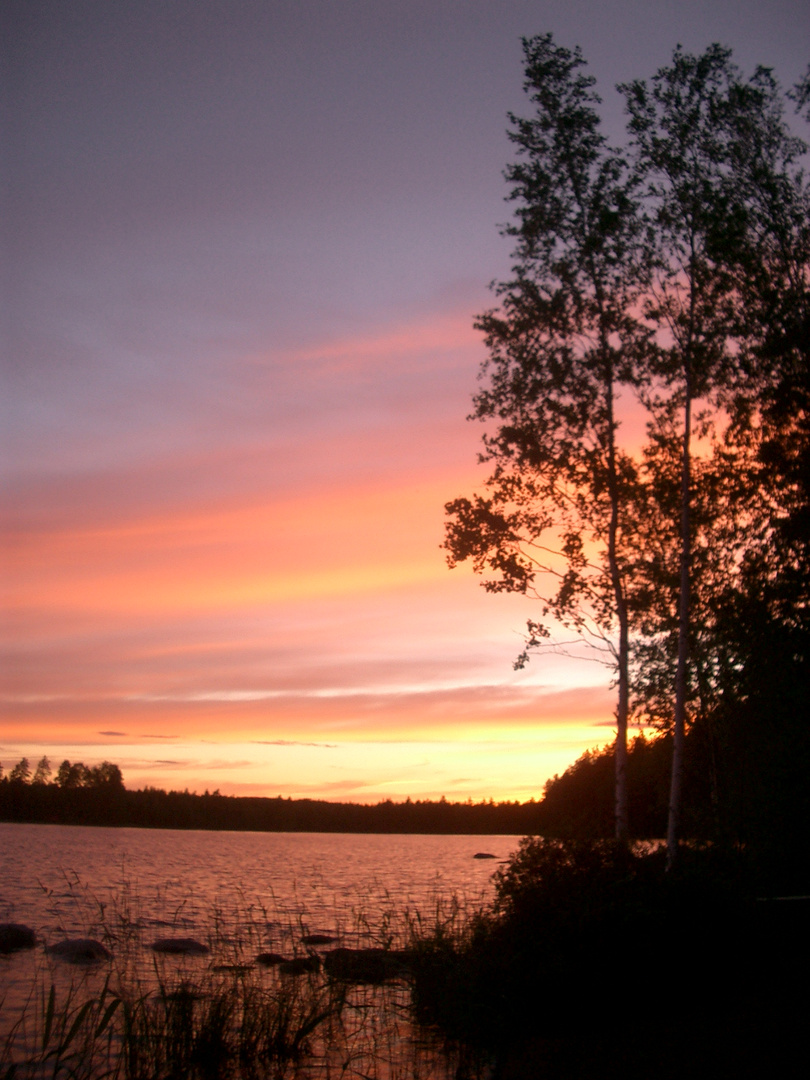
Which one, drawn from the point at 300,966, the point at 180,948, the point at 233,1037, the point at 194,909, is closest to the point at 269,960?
the point at 300,966

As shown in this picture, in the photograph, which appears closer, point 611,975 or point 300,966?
point 611,975

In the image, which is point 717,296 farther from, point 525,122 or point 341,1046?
point 341,1046

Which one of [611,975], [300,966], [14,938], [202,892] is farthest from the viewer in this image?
[202,892]

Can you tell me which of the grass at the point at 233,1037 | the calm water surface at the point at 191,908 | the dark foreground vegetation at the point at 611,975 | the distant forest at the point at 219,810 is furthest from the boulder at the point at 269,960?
the distant forest at the point at 219,810

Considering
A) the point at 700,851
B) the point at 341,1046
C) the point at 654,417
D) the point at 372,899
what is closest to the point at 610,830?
the point at 700,851

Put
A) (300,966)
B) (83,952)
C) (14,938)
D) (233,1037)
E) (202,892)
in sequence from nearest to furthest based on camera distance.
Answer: (233,1037) → (300,966) → (83,952) → (14,938) → (202,892)

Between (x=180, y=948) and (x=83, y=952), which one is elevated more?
(x=83, y=952)

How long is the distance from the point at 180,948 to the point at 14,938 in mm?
4494

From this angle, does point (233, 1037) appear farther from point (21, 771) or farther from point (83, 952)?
point (21, 771)

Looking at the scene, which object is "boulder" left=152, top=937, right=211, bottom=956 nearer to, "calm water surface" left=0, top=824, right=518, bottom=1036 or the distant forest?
"calm water surface" left=0, top=824, right=518, bottom=1036

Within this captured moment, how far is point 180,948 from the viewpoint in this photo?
2072cm

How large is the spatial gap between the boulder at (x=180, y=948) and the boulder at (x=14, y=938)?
131 inches

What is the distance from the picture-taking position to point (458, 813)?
165500 millimetres

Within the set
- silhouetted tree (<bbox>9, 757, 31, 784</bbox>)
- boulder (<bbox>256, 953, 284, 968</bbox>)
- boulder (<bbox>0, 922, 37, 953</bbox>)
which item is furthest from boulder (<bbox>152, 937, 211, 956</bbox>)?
silhouetted tree (<bbox>9, 757, 31, 784</bbox>)
